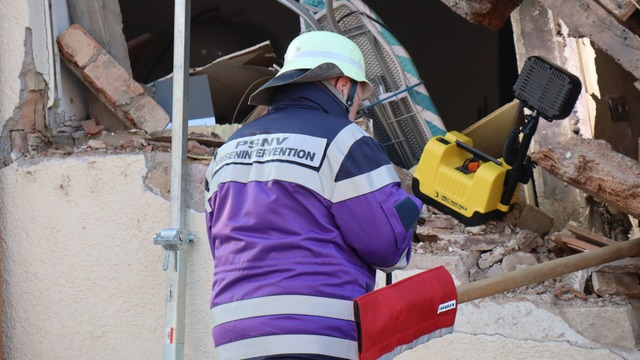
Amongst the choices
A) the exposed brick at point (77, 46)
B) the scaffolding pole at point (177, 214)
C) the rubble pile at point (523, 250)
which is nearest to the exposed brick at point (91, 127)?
the exposed brick at point (77, 46)

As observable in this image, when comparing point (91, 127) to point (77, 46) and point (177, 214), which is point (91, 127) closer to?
point (77, 46)

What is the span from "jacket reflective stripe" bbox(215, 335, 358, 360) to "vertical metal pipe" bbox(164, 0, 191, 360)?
1.66 meters

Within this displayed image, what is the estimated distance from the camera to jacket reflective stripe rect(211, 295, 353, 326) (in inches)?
98.7

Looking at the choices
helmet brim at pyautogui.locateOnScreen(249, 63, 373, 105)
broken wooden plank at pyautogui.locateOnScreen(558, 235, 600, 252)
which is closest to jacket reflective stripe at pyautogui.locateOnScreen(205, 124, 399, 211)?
helmet brim at pyautogui.locateOnScreen(249, 63, 373, 105)

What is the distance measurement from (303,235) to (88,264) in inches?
91.3

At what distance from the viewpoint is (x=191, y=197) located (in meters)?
4.35

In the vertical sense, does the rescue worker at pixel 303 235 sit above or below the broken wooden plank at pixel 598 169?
below

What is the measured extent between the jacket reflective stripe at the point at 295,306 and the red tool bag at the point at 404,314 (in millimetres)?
63

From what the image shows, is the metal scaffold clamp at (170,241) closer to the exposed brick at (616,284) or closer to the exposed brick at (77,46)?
the exposed brick at (77,46)

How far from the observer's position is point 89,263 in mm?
4543

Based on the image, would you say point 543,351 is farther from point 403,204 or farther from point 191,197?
point 191,197

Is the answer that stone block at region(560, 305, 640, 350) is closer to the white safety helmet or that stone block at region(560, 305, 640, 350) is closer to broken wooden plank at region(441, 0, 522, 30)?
broken wooden plank at region(441, 0, 522, 30)

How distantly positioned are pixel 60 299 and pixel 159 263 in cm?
61

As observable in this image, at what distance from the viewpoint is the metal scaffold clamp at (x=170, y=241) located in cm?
416
